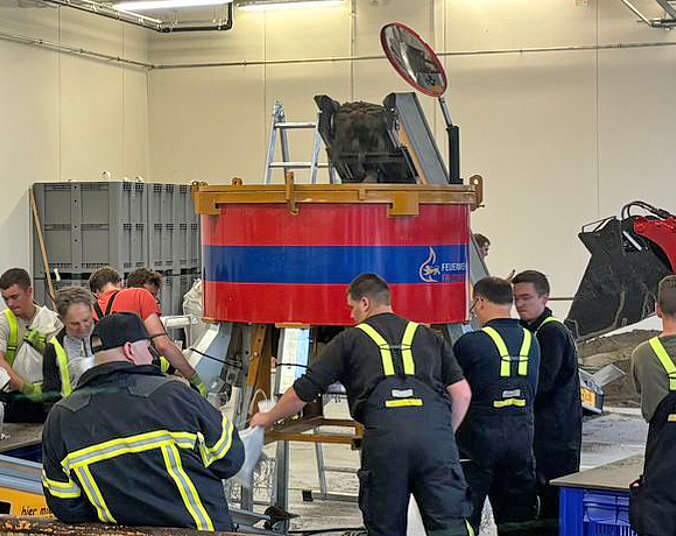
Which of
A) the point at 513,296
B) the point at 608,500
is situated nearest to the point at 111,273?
the point at 513,296

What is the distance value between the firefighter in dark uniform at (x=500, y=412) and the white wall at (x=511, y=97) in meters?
9.47

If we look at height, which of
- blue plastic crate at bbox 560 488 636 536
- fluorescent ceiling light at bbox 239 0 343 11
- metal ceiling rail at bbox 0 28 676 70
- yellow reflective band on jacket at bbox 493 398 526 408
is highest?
fluorescent ceiling light at bbox 239 0 343 11

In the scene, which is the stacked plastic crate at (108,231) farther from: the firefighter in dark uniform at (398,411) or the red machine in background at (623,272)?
the firefighter in dark uniform at (398,411)

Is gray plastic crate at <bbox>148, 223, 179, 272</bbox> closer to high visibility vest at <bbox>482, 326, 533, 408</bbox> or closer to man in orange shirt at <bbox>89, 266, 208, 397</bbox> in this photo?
man in orange shirt at <bbox>89, 266, 208, 397</bbox>

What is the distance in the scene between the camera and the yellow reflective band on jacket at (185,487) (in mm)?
3469

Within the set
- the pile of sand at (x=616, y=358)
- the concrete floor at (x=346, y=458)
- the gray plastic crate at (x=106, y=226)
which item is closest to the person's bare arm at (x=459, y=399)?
the concrete floor at (x=346, y=458)

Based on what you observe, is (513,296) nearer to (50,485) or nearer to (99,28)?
(50,485)

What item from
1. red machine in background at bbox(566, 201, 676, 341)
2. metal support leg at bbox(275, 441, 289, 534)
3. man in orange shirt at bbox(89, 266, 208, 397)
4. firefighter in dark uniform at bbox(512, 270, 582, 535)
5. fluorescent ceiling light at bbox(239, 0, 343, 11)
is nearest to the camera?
firefighter in dark uniform at bbox(512, 270, 582, 535)

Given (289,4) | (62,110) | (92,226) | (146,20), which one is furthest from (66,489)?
(146,20)

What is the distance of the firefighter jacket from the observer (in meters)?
3.47

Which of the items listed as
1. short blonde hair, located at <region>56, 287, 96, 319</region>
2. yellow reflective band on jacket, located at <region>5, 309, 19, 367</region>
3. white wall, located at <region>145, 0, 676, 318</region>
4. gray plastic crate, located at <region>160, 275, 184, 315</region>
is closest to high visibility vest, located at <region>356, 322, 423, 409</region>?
short blonde hair, located at <region>56, 287, 96, 319</region>

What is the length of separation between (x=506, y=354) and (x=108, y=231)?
8.58m

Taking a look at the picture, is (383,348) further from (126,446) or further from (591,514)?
(126,446)

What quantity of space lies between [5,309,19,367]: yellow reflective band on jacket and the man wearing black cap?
3.29m
